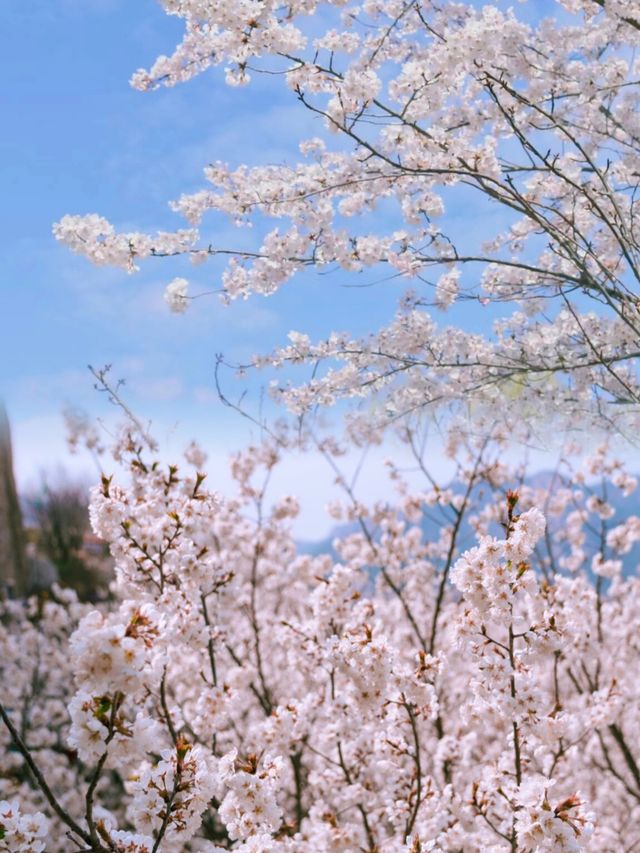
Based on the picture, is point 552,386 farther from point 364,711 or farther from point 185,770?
point 185,770

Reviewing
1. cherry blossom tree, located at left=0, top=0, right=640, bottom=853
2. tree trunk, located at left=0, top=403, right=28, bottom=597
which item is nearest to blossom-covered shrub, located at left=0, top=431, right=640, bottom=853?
cherry blossom tree, located at left=0, top=0, right=640, bottom=853

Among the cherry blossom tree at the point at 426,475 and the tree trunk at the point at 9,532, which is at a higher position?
the tree trunk at the point at 9,532

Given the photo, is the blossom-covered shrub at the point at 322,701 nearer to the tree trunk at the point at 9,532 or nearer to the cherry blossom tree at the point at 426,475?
the cherry blossom tree at the point at 426,475

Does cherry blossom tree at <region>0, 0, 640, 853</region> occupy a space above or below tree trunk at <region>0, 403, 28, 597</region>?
below

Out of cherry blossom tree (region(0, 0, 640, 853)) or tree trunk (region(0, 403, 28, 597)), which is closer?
cherry blossom tree (region(0, 0, 640, 853))

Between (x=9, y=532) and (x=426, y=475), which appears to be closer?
(x=426, y=475)

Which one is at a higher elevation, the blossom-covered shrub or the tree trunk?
the tree trunk

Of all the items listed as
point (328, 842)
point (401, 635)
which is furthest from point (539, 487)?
point (328, 842)

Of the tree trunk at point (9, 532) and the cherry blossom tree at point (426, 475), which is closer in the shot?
the cherry blossom tree at point (426, 475)

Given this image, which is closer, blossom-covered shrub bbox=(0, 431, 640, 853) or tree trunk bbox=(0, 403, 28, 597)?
blossom-covered shrub bbox=(0, 431, 640, 853)

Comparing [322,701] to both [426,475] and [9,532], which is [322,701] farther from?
[9,532]

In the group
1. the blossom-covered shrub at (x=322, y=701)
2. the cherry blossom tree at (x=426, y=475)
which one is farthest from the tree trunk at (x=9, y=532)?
the cherry blossom tree at (x=426, y=475)

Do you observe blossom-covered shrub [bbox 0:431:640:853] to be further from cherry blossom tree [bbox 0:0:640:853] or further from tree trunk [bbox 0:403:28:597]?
tree trunk [bbox 0:403:28:597]

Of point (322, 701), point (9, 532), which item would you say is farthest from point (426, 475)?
point (9, 532)
